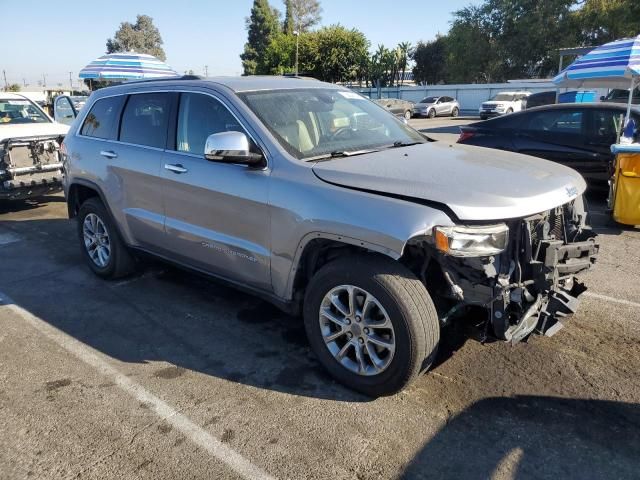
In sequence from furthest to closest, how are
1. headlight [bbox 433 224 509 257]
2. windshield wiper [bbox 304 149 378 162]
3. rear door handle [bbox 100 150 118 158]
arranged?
1. rear door handle [bbox 100 150 118 158]
2. windshield wiper [bbox 304 149 378 162]
3. headlight [bbox 433 224 509 257]

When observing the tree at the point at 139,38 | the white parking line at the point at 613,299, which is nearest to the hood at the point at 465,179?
the white parking line at the point at 613,299

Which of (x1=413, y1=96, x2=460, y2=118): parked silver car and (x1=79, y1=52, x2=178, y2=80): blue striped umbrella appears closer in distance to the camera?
(x1=79, y1=52, x2=178, y2=80): blue striped umbrella

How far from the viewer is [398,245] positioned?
2.76 meters

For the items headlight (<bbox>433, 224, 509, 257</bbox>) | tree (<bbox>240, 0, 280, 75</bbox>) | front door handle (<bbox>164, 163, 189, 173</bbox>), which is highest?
tree (<bbox>240, 0, 280, 75</bbox>)

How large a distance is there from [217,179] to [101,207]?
6.30ft

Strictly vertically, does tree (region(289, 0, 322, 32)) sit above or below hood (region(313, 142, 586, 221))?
above

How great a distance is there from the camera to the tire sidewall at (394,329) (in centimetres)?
286

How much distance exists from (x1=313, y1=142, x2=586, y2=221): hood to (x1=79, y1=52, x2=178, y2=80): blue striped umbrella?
→ 12654 mm

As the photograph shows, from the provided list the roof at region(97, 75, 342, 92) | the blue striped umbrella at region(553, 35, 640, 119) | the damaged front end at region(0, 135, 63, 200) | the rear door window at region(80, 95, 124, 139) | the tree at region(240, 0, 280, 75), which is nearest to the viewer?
the roof at region(97, 75, 342, 92)

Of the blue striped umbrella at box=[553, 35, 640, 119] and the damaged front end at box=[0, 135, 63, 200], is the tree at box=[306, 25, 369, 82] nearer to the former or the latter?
the blue striped umbrella at box=[553, 35, 640, 119]

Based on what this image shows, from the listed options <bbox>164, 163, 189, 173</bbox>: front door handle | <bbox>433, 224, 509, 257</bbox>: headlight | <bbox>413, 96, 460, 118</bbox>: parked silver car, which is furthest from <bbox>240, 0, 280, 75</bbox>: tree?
<bbox>433, 224, 509, 257</bbox>: headlight

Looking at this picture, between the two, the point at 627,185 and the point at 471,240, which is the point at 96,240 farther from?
the point at 627,185

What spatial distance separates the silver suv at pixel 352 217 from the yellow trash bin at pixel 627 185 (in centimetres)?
340

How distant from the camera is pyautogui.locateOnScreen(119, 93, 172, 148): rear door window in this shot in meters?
4.30
